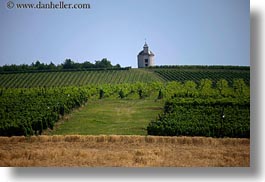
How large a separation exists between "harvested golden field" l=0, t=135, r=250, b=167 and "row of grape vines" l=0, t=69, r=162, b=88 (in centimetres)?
92

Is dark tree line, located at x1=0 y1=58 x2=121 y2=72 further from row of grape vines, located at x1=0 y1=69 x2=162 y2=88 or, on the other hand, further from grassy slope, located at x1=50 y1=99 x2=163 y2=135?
grassy slope, located at x1=50 y1=99 x2=163 y2=135

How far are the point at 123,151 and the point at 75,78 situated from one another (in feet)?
4.88

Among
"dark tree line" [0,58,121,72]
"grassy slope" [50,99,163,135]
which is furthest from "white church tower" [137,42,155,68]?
"grassy slope" [50,99,163,135]

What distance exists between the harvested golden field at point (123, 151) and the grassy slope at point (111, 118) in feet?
0.36


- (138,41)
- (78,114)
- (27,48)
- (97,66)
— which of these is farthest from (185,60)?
(27,48)

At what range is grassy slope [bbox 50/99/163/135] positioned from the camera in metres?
6.45

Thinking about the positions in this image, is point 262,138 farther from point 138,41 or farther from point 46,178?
point 46,178

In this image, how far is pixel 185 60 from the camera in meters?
6.62

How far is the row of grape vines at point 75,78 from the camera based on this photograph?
6.70 meters

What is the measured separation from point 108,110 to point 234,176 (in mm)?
2130

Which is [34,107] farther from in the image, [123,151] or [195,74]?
[195,74]

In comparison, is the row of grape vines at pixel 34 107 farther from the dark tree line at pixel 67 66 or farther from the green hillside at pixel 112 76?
the dark tree line at pixel 67 66

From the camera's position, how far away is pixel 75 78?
6.87 meters

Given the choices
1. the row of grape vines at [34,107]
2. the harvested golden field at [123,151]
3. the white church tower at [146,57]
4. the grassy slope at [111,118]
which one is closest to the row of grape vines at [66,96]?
the row of grape vines at [34,107]
